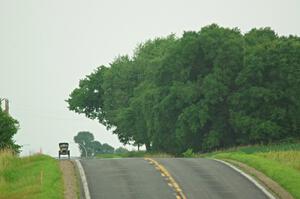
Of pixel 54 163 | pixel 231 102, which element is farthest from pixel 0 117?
pixel 231 102

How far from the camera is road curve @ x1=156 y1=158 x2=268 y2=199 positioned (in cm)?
2891

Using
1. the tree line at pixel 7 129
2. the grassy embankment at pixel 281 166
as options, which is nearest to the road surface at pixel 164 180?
the grassy embankment at pixel 281 166

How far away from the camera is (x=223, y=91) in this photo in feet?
236

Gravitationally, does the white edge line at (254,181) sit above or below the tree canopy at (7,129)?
below

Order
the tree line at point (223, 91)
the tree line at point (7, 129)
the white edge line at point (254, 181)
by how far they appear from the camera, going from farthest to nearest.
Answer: the tree line at point (223, 91), the tree line at point (7, 129), the white edge line at point (254, 181)

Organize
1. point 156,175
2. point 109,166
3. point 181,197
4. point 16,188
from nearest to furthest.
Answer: point 181,197 < point 16,188 < point 156,175 < point 109,166

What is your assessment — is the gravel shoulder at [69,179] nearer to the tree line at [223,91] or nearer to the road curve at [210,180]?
the road curve at [210,180]

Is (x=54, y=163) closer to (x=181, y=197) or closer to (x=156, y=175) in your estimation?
(x=156, y=175)

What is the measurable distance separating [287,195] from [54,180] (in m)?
9.82

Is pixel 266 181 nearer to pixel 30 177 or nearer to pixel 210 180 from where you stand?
pixel 210 180

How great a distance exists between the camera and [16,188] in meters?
30.9

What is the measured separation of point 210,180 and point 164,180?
194 centimetres

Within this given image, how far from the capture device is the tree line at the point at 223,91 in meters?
69.8

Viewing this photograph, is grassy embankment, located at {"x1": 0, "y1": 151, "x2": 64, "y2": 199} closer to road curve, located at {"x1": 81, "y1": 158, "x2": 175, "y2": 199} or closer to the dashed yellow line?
road curve, located at {"x1": 81, "y1": 158, "x2": 175, "y2": 199}
